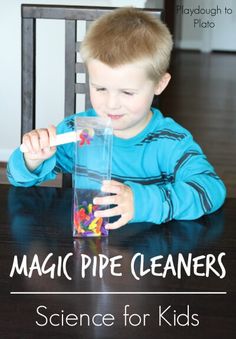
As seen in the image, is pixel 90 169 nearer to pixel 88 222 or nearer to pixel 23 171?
pixel 88 222

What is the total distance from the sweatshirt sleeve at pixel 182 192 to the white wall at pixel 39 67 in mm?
2060

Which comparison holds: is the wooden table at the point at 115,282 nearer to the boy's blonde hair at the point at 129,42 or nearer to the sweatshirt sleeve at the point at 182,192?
the sweatshirt sleeve at the point at 182,192

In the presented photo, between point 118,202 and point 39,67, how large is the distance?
239cm

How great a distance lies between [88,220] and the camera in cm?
116

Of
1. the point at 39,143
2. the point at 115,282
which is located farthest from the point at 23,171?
the point at 115,282

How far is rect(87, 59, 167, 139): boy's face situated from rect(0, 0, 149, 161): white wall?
6.92ft

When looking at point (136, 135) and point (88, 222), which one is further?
point (136, 135)

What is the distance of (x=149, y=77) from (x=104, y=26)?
0.41ft

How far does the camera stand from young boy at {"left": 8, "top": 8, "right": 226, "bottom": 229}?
48.8 inches

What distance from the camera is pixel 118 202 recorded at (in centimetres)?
119

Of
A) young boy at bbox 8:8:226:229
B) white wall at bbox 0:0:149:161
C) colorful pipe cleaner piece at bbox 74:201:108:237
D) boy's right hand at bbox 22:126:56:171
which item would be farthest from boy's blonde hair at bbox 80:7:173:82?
white wall at bbox 0:0:149:161

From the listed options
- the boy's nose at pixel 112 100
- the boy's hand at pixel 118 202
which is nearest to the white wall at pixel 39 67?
the boy's nose at pixel 112 100

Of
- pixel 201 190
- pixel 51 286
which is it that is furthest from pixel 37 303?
pixel 201 190

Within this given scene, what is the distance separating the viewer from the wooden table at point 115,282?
904mm
